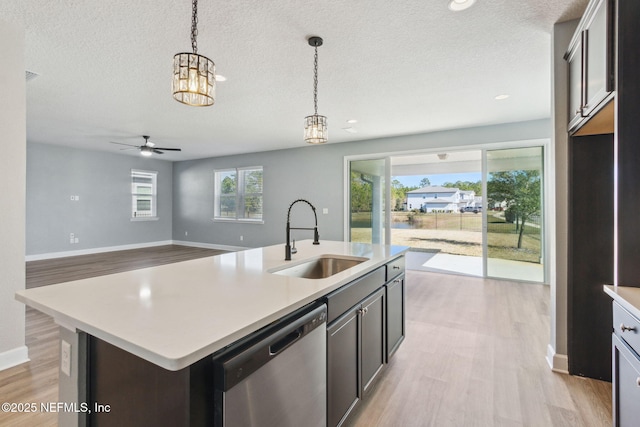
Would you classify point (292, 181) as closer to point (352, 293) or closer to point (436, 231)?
point (436, 231)

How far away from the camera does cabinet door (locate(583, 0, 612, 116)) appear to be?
143 cm

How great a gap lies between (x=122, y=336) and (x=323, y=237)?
5.61 m

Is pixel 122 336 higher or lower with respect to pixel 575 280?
higher

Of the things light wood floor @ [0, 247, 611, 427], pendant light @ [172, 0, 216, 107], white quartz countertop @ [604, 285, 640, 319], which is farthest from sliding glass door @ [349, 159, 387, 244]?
pendant light @ [172, 0, 216, 107]

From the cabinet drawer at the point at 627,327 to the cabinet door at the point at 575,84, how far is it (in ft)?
4.09

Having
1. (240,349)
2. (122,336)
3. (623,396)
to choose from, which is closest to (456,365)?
(623,396)

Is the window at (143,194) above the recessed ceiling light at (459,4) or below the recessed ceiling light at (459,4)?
below

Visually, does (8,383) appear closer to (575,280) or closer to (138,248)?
(575,280)

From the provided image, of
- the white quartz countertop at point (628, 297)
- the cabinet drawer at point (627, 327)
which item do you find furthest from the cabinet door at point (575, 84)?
the cabinet drawer at point (627, 327)

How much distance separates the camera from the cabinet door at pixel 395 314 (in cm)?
211

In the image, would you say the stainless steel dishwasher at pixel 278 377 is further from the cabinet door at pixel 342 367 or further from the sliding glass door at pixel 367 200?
the sliding glass door at pixel 367 200

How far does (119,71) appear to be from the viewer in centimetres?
293

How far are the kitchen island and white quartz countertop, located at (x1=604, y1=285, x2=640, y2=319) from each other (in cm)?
106

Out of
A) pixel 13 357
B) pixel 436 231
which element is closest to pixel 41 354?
pixel 13 357
